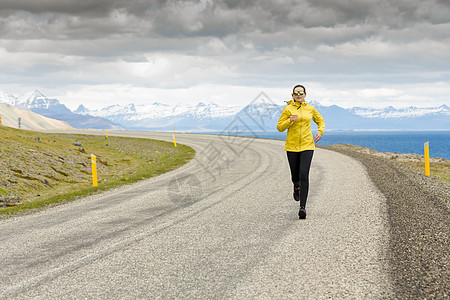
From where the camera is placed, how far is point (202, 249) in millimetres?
5527

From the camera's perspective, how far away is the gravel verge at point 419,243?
4.14 metres

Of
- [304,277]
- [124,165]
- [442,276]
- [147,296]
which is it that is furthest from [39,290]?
[124,165]

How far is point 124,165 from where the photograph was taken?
2538cm

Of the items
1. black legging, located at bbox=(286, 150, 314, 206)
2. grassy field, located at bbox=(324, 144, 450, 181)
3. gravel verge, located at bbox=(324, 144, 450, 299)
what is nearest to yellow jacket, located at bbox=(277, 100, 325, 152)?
black legging, located at bbox=(286, 150, 314, 206)

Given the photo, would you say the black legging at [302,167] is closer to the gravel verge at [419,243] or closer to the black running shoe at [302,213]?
the black running shoe at [302,213]

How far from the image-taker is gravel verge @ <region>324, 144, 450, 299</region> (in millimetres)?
4137

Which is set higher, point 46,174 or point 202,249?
point 202,249

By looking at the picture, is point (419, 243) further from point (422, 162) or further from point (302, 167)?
point (422, 162)

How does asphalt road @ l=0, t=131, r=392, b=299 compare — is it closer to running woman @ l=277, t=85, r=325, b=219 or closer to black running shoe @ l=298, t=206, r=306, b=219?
black running shoe @ l=298, t=206, r=306, b=219

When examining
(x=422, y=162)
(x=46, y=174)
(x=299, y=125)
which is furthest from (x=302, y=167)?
(x=422, y=162)

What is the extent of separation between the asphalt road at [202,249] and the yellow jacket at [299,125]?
58.0 inches

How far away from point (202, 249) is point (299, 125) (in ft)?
10.2

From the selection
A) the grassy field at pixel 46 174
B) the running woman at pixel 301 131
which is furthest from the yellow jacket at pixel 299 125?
the grassy field at pixel 46 174

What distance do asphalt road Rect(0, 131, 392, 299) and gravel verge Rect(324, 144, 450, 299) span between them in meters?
0.18
